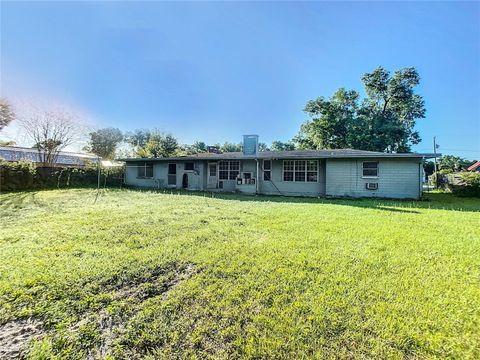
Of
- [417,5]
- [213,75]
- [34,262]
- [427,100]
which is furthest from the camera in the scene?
[427,100]

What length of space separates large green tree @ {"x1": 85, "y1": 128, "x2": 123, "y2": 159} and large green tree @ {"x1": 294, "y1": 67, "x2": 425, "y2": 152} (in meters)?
30.0

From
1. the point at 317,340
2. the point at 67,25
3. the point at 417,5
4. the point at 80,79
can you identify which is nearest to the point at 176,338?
the point at 317,340

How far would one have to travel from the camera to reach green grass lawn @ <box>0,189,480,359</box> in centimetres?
212

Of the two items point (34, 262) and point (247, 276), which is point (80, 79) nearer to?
point (34, 262)

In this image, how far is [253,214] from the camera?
303 inches

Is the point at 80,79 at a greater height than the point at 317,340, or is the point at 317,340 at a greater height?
the point at 80,79

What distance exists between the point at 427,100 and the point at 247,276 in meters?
34.5

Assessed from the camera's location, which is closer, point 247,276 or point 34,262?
point 247,276

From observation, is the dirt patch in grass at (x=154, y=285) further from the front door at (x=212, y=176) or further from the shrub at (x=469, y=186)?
the shrub at (x=469, y=186)

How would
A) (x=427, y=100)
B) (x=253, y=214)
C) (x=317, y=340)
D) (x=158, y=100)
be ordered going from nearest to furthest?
(x=317, y=340) < (x=253, y=214) < (x=158, y=100) < (x=427, y=100)

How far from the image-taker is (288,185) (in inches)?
573

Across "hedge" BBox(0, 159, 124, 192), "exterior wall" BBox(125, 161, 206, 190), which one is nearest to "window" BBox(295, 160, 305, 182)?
"exterior wall" BBox(125, 161, 206, 190)

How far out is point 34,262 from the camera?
3.79 m

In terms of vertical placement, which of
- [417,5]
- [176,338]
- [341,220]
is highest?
[417,5]
